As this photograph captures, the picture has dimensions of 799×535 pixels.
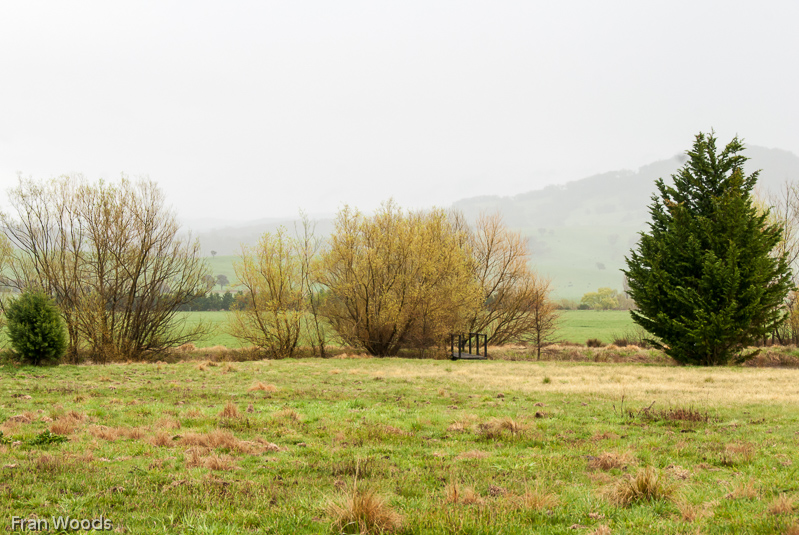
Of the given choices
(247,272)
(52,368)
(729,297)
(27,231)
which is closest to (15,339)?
(52,368)

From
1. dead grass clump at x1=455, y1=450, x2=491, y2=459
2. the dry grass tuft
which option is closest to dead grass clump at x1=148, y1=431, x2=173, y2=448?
the dry grass tuft

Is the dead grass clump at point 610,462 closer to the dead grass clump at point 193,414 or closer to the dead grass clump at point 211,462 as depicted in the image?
the dead grass clump at point 211,462

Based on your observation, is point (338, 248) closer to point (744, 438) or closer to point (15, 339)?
point (15, 339)

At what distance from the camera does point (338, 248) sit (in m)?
32.2

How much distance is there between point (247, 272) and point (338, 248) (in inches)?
251

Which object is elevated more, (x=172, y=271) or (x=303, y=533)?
(x=172, y=271)

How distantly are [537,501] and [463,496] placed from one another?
2.49 feet

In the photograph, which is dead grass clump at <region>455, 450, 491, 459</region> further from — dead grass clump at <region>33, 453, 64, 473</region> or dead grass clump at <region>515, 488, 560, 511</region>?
dead grass clump at <region>33, 453, 64, 473</region>

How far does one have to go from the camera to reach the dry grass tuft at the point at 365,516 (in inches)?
162

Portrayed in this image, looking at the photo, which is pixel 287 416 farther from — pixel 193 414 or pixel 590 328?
pixel 590 328

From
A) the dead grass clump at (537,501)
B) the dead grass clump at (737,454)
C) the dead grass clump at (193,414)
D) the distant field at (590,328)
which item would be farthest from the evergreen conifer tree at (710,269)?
the dead grass clump at (193,414)

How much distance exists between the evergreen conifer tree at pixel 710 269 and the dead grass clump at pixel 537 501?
2194cm

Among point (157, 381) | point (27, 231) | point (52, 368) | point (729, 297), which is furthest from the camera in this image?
point (27, 231)

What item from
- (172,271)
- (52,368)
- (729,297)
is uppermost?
(172,271)
